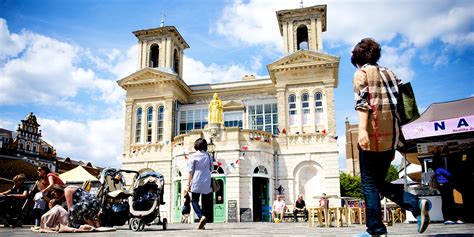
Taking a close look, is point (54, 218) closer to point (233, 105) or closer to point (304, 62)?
point (304, 62)

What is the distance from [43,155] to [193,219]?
139 ft

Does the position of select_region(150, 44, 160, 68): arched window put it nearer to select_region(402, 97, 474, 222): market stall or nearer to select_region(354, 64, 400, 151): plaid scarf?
select_region(402, 97, 474, 222): market stall

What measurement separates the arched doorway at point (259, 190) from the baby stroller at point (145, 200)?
1493cm

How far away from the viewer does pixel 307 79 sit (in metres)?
27.9

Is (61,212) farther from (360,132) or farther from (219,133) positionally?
(219,133)

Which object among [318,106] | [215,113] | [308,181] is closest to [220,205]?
[215,113]

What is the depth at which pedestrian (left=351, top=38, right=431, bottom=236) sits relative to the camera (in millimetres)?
3963

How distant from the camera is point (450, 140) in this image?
1076 centimetres

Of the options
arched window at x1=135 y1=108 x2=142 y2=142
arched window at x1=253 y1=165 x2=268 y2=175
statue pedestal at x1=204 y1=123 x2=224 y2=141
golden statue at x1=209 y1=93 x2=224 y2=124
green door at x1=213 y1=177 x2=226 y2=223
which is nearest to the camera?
green door at x1=213 y1=177 x2=226 y2=223

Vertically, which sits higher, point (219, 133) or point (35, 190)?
point (219, 133)

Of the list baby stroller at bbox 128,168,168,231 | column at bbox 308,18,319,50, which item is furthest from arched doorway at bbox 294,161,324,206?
baby stroller at bbox 128,168,168,231

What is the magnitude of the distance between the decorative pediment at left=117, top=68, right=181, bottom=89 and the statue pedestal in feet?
23.5

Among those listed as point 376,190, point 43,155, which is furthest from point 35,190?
point 43,155

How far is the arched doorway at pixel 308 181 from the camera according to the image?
84.6 ft
